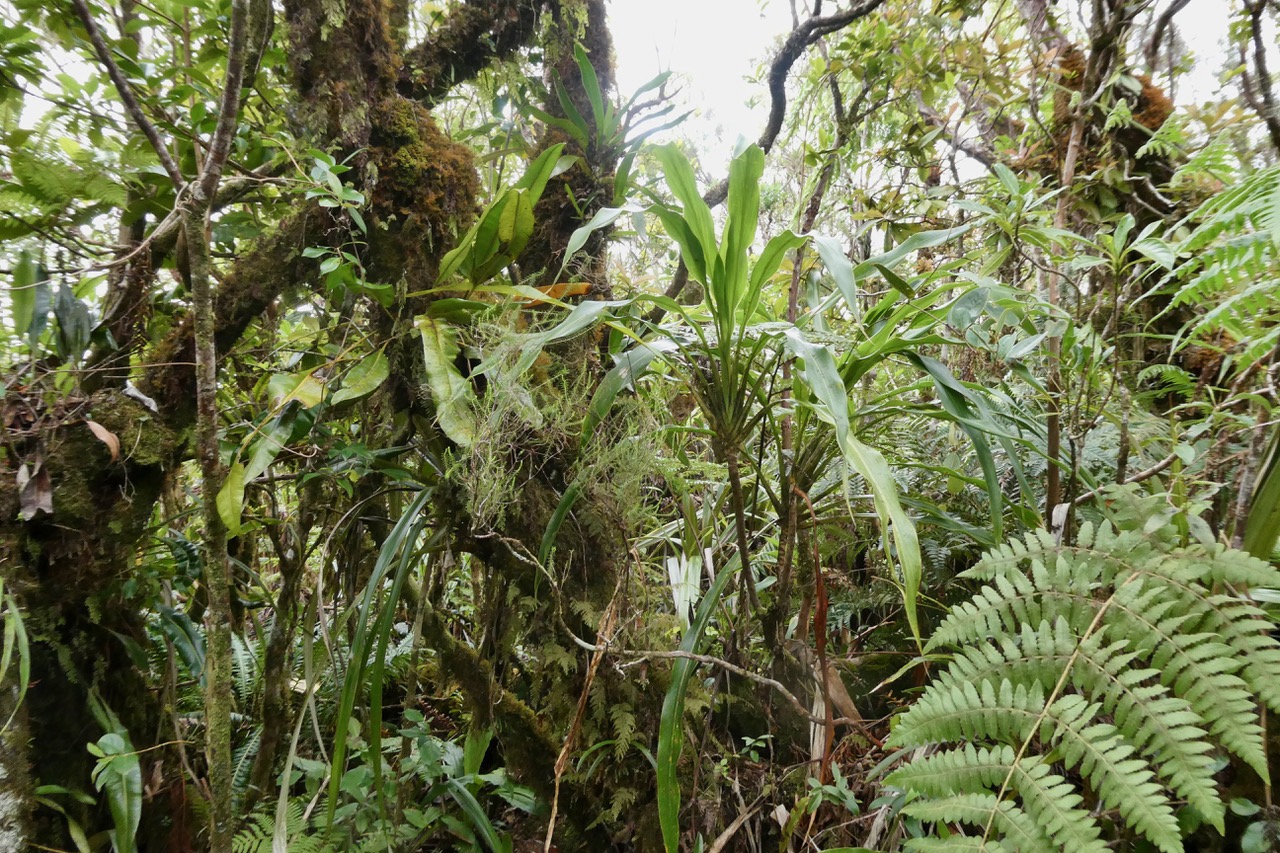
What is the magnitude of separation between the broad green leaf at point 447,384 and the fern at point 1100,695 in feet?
2.36

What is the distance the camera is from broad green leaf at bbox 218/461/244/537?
93 centimetres

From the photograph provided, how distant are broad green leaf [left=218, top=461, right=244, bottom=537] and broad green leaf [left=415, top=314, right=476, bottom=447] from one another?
350mm

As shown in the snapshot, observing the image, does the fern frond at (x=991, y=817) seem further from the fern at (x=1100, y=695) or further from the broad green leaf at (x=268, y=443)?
the broad green leaf at (x=268, y=443)

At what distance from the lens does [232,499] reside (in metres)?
0.96

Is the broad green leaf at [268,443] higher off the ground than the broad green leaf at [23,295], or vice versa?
the broad green leaf at [23,295]

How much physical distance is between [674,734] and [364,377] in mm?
769

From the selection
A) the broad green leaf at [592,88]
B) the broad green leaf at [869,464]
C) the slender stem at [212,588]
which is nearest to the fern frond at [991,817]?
the broad green leaf at [869,464]

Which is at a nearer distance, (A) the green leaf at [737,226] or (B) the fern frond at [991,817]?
(B) the fern frond at [991,817]

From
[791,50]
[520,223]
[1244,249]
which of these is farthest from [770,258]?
[791,50]

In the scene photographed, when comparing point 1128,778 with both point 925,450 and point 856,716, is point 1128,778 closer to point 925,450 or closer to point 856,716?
point 856,716

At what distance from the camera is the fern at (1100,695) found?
1.75 feet

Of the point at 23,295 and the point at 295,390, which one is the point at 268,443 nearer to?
the point at 295,390

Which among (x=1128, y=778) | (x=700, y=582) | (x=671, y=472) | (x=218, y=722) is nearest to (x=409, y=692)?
(x=218, y=722)

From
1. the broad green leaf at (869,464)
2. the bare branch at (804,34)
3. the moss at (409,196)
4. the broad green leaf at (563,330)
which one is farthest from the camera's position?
the bare branch at (804,34)
